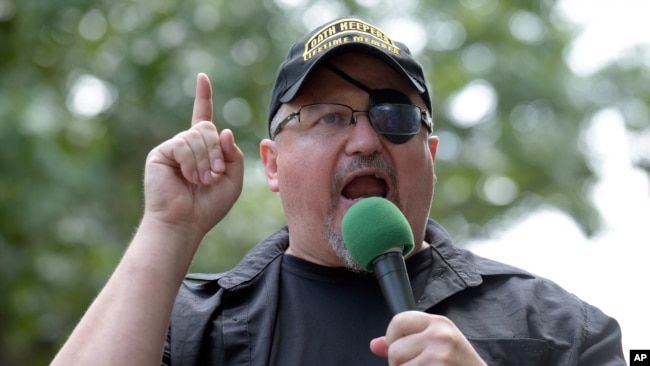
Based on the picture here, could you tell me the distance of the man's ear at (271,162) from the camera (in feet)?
11.3

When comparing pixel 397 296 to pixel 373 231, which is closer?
pixel 397 296

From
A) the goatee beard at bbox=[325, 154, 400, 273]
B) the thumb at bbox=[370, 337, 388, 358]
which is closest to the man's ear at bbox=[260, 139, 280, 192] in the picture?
the goatee beard at bbox=[325, 154, 400, 273]

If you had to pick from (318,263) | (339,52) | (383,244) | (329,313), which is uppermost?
(339,52)

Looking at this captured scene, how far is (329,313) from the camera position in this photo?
3156mm

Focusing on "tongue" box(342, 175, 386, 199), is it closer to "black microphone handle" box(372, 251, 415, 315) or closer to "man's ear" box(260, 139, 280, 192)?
"man's ear" box(260, 139, 280, 192)

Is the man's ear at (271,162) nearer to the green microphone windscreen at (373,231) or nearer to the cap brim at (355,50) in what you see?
the cap brim at (355,50)

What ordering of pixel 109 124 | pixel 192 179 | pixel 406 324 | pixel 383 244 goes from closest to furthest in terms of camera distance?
pixel 406 324
pixel 383 244
pixel 192 179
pixel 109 124

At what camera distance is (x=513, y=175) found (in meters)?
12.0

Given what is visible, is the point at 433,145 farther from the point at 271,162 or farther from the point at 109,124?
the point at 109,124

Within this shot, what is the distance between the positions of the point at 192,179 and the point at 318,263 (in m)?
0.58

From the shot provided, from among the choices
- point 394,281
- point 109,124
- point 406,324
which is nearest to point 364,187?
point 394,281

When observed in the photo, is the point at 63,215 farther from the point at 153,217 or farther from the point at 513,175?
the point at 513,175

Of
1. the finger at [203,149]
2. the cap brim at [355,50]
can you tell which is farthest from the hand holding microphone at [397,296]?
the cap brim at [355,50]

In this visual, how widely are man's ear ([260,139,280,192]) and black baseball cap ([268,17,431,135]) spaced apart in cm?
10
